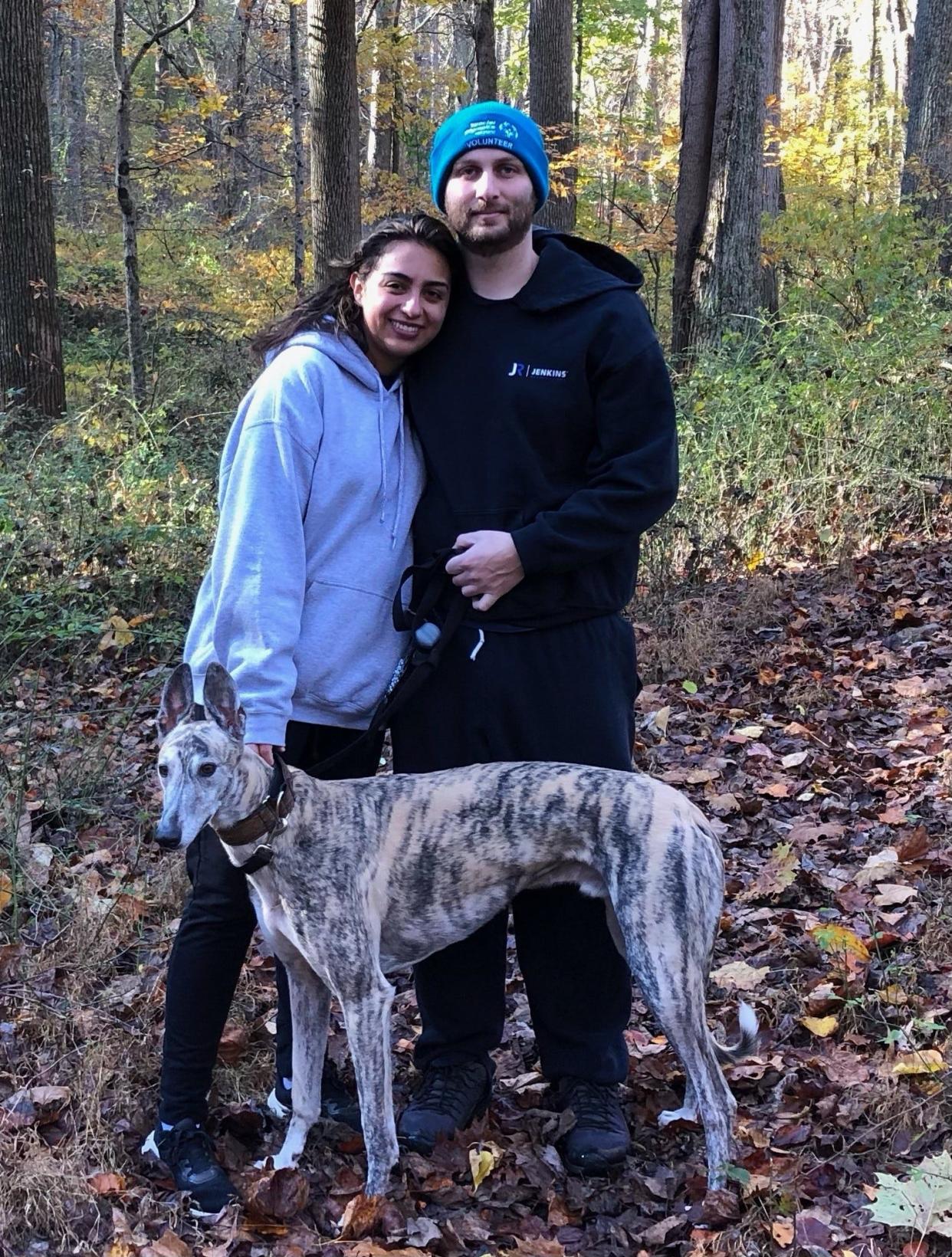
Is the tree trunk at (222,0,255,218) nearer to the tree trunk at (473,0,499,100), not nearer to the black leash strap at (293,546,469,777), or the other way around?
the tree trunk at (473,0,499,100)

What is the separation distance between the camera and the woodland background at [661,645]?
10.9 ft

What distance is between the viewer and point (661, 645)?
723 centimetres

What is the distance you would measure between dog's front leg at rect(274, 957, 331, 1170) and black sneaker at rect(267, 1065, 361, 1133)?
147mm

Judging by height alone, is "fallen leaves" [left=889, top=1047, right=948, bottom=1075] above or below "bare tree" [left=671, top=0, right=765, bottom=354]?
below

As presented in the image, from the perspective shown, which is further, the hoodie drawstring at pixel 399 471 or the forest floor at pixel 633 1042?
the hoodie drawstring at pixel 399 471

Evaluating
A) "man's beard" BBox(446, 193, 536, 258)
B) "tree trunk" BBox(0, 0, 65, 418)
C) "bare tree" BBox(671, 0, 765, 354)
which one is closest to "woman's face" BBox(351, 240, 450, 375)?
"man's beard" BBox(446, 193, 536, 258)

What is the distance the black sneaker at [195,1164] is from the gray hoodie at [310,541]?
1.26 m

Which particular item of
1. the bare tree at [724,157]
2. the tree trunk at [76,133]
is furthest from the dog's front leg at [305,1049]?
the tree trunk at [76,133]

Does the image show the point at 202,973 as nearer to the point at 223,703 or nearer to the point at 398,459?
the point at 223,703

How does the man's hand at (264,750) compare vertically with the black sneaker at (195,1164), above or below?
above

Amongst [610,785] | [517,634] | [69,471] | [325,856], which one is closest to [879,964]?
[610,785]

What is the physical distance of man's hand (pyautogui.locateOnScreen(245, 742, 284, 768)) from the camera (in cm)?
319

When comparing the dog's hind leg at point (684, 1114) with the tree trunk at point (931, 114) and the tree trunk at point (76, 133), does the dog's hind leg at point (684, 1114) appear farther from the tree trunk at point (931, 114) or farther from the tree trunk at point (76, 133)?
the tree trunk at point (76, 133)

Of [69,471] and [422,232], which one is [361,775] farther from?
[69,471]
